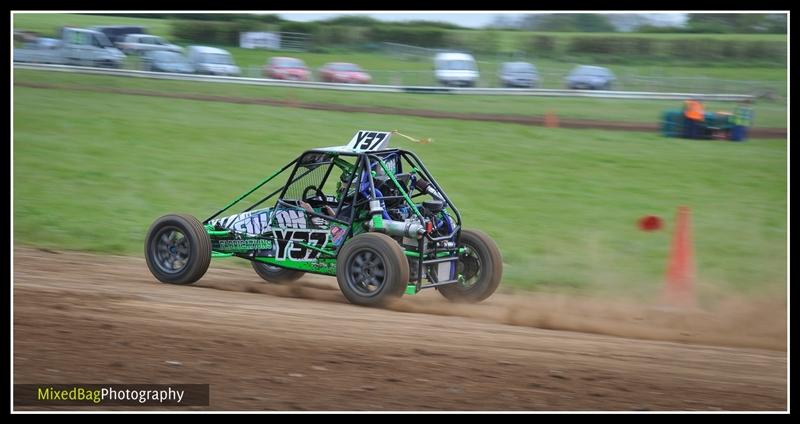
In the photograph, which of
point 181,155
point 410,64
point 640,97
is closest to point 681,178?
point 640,97

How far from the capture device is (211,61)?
22516mm

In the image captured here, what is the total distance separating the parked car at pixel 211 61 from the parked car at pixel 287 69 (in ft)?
2.46

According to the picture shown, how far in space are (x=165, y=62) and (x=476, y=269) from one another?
1429 cm

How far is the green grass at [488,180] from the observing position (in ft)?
43.3

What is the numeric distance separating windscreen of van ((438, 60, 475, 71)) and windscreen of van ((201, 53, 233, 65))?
496 cm

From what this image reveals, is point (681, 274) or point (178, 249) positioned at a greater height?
point (178, 249)

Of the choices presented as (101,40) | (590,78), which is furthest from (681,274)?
(101,40)

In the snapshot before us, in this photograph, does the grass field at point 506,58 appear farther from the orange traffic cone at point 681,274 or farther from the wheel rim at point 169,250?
the wheel rim at point 169,250

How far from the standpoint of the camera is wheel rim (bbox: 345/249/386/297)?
9242 mm

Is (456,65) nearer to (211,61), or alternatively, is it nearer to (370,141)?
(211,61)

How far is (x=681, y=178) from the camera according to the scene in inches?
691

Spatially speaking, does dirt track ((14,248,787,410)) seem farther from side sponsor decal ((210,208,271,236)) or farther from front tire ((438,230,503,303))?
side sponsor decal ((210,208,271,236))

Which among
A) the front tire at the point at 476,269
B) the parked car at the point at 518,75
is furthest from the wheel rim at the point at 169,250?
the parked car at the point at 518,75

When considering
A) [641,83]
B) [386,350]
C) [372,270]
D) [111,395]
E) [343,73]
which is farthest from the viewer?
[343,73]
